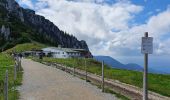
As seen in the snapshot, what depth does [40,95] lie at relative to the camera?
24453 millimetres

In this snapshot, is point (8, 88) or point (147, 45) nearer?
point (147, 45)

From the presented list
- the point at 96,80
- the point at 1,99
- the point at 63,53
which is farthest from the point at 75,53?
the point at 1,99

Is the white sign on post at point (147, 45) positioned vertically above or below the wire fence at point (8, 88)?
above

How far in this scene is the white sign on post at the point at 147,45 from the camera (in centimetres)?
1562

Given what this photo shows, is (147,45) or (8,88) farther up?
(147,45)

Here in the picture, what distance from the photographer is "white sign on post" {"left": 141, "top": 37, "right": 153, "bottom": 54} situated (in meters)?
15.6

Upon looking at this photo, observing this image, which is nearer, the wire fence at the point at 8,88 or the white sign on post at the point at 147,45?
the white sign on post at the point at 147,45

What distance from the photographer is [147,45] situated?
51.4 ft

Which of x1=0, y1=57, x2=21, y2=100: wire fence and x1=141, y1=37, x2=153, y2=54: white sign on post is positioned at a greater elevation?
x1=141, y1=37, x2=153, y2=54: white sign on post

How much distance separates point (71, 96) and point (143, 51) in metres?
8.96

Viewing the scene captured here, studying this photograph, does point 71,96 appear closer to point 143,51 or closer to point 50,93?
point 50,93

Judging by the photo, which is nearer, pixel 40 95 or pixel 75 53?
pixel 40 95

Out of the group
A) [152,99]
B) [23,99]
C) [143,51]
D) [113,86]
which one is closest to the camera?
[143,51]

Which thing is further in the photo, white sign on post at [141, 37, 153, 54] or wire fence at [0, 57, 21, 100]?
wire fence at [0, 57, 21, 100]
